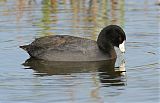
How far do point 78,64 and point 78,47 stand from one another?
434mm

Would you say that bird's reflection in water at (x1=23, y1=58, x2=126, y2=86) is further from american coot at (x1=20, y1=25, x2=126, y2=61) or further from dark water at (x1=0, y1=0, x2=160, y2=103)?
american coot at (x1=20, y1=25, x2=126, y2=61)

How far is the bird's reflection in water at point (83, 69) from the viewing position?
1129 centimetres

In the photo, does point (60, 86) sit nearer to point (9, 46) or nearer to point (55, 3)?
point (9, 46)

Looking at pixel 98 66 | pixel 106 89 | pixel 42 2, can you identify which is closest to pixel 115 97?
pixel 106 89

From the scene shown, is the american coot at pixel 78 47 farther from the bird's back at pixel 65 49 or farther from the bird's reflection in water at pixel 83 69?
the bird's reflection in water at pixel 83 69

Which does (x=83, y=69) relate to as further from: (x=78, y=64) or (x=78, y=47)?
(x=78, y=47)

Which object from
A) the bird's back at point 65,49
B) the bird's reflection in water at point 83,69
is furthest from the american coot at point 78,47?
the bird's reflection in water at point 83,69

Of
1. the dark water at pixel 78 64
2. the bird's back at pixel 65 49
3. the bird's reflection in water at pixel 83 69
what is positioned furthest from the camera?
the bird's back at pixel 65 49

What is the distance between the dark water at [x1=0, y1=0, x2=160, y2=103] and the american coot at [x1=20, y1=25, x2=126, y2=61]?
0.23 m

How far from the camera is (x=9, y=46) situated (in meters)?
13.7

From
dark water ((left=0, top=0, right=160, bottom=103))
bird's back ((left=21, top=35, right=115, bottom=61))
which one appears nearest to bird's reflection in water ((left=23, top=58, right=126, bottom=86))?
dark water ((left=0, top=0, right=160, bottom=103))

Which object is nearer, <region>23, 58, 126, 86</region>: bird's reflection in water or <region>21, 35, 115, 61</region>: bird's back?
<region>23, 58, 126, 86</region>: bird's reflection in water

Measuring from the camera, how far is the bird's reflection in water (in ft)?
37.0

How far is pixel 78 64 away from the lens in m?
12.7
